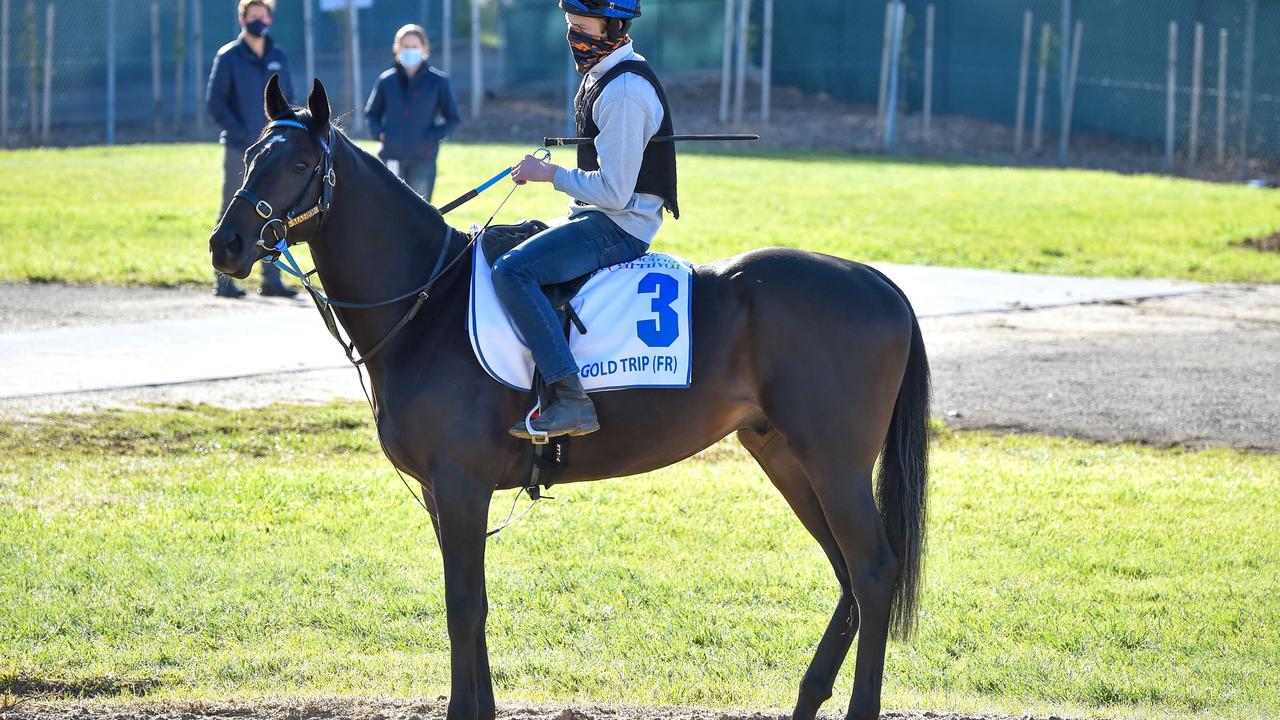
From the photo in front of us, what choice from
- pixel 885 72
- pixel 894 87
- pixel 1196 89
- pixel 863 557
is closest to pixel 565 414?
pixel 863 557

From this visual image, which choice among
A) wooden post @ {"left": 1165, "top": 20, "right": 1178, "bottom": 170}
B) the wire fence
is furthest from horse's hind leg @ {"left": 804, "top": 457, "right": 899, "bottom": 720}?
wooden post @ {"left": 1165, "top": 20, "right": 1178, "bottom": 170}

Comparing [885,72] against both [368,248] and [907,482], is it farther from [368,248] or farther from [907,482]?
[368,248]

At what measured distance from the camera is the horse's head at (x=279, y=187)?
4582mm

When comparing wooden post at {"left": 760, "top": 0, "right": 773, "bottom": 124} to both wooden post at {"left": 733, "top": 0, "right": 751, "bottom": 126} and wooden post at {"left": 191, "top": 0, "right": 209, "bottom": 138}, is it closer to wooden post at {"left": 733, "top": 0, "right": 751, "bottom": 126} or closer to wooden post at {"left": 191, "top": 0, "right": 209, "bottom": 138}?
wooden post at {"left": 733, "top": 0, "right": 751, "bottom": 126}

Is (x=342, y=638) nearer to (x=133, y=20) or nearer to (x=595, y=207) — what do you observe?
(x=595, y=207)

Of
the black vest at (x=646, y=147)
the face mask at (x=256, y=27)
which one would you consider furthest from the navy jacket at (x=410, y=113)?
the black vest at (x=646, y=147)

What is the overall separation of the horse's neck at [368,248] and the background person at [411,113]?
917 centimetres

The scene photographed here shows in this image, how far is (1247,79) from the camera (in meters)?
25.4

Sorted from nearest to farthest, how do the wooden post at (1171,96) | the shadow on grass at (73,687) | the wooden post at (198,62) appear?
1. the shadow on grass at (73,687)
2. the wooden post at (1171,96)
3. the wooden post at (198,62)

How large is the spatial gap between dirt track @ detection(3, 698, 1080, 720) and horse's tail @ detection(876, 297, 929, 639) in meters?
0.47

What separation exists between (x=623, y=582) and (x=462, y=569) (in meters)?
1.88

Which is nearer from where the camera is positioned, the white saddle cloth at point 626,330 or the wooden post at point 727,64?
the white saddle cloth at point 626,330

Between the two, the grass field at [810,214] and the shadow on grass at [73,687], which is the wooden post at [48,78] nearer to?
the grass field at [810,214]

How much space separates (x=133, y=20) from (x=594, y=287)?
92.9 ft
